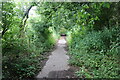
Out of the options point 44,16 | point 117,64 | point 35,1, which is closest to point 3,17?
point 35,1

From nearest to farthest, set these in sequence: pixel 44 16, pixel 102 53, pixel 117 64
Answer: pixel 117 64 → pixel 102 53 → pixel 44 16

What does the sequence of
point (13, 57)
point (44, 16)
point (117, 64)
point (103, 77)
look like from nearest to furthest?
point (103, 77) → point (117, 64) → point (13, 57) → point (44, 16)

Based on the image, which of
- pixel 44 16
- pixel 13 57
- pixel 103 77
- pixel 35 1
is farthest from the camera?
pixel 44 16

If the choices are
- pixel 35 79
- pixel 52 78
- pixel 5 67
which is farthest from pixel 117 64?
pixel 5 67

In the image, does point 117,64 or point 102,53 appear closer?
point 117,64

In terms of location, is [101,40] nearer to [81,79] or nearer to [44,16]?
[81,79]

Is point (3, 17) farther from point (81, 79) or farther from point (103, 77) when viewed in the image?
point (103, 77)

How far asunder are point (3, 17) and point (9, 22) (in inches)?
10.7

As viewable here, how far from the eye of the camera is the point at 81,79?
3.49 meters

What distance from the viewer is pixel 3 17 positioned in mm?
3613

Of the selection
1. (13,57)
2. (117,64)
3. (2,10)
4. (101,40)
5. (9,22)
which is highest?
(2,10)

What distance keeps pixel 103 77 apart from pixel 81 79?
0.71m

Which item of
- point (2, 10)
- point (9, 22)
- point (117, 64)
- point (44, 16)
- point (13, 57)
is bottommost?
point (117, 64)

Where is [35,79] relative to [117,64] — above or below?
below
